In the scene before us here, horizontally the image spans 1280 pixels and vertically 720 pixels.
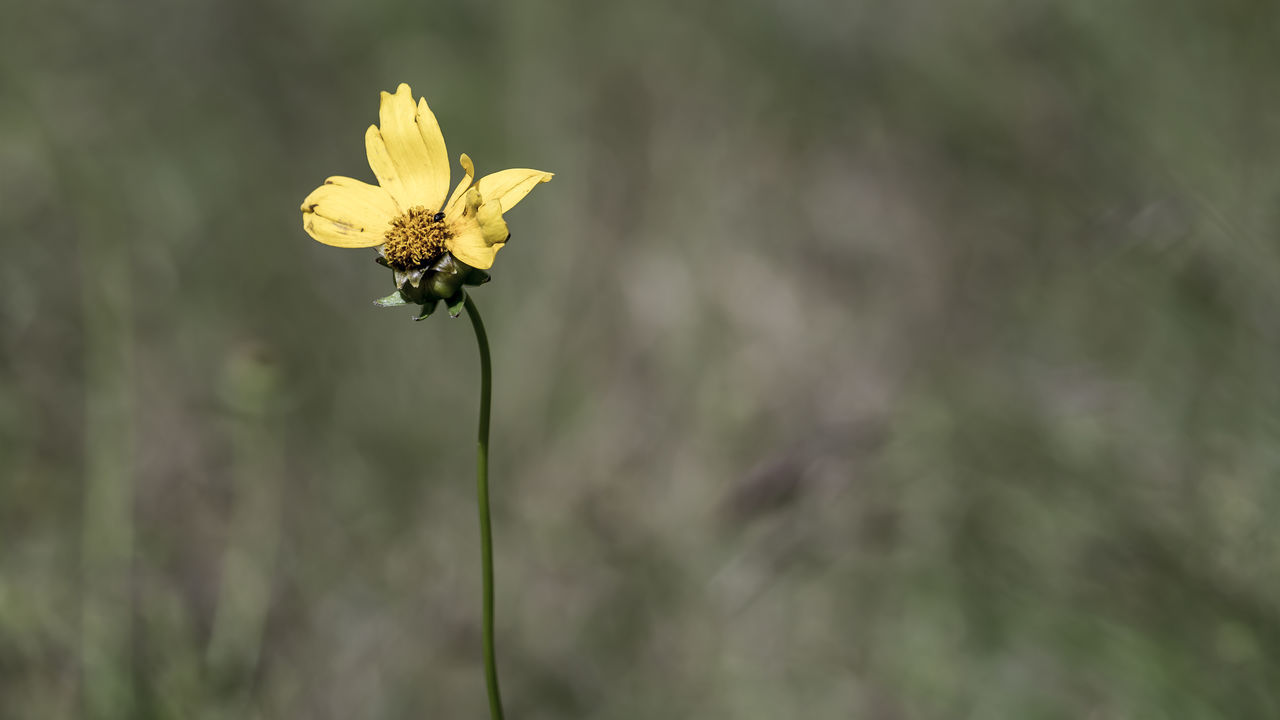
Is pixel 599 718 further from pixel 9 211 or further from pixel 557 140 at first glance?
pixel 9 211

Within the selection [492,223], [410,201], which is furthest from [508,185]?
[410,201]

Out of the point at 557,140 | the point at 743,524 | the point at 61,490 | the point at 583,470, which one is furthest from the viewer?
the point at 557,140

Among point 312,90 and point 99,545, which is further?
point 312,90

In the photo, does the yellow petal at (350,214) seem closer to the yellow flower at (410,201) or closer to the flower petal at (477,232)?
the yellow flower at (410,201)

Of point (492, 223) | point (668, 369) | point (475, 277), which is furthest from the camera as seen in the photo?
point (668, 369)

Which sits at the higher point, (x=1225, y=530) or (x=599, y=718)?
(x=1225, y=530)

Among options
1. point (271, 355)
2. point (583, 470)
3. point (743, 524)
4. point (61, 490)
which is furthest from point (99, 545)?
point (743, 524)

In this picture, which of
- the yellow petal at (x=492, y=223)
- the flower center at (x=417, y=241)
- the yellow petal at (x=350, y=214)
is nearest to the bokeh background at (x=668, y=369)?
the yellow petal at (x=350, y=214)

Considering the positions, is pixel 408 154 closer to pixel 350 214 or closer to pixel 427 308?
pixel 350 214
